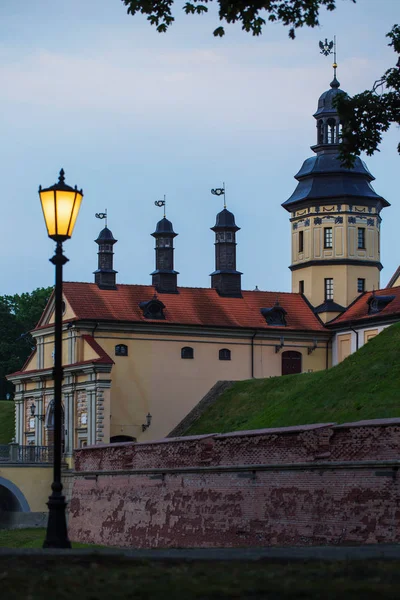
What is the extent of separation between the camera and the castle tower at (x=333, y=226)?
69875 mm

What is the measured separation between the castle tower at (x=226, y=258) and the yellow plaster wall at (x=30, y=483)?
16060mm

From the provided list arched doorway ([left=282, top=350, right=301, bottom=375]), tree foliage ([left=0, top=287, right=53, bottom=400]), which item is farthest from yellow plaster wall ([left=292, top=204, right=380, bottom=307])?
tree foliage ([left=0, top=287, right=53, bottom=400])

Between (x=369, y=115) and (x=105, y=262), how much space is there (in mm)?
44810

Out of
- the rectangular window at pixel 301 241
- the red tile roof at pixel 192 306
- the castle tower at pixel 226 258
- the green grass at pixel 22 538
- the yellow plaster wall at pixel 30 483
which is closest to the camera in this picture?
the green grass at pixel 22 538

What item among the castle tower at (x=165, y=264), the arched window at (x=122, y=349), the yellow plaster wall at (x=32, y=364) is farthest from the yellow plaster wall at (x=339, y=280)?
the yellow plaster wall at (x=32, y=364)

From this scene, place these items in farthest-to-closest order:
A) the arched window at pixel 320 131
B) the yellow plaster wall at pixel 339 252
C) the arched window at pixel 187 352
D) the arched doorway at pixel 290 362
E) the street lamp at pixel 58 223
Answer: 1. the arched window at pixel 320 131
2. the yellow plaster wall at pixel 339 252
3. the arched doorway at pixel 290 362
4. the arched window at pixel 187 352
5. the street lamp at pixel 58 223

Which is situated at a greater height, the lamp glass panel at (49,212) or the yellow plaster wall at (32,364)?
the yellow plaster wall at (32,364)

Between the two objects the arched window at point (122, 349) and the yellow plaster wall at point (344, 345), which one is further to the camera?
the yellow plaster wall at point (344, 345)

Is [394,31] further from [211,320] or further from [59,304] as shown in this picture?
[211,320]

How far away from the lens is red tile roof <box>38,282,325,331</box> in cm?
6481

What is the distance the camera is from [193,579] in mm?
10391

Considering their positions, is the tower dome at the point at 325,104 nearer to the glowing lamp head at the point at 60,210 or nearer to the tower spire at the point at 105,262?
the tower spire at the point at 105,262

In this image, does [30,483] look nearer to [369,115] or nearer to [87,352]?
[87,352]

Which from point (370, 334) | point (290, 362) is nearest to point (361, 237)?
point (370, 334)
